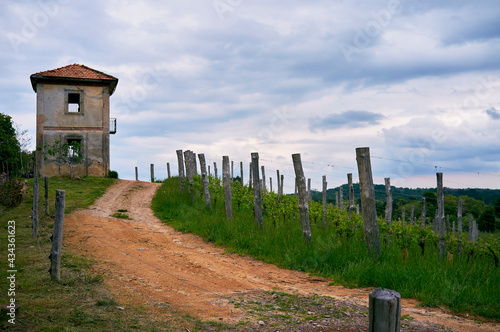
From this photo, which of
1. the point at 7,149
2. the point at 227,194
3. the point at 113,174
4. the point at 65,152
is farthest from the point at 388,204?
the point at 7,149

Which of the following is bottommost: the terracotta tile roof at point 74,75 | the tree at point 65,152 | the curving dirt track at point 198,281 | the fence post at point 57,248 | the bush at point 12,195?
the curving dirt track at point 198,281

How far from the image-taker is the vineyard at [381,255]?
22.4ft

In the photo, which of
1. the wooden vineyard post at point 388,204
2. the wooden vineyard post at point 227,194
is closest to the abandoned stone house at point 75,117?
the wooden vineyard post at point 227,194

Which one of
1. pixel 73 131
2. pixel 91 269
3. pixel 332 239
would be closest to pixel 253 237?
pixel 332 239

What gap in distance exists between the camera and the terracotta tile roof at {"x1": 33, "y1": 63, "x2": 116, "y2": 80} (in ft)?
87.3

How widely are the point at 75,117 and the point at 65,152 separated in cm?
252

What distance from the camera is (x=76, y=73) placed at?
89.9 feet

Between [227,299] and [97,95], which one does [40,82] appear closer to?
[97,95]

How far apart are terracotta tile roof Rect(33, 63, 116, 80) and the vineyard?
58.4 feet

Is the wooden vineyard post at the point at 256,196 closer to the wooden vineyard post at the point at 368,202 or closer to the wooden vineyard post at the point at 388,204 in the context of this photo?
the wooden vineyard post at the point at 368,202

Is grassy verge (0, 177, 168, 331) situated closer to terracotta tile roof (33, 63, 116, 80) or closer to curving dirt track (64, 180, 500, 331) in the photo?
curving dirt track (64, 180, 500, 331)

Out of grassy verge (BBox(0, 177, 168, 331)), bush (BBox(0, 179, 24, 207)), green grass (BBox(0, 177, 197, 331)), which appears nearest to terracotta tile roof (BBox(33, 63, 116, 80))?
bush (BBox(0, 179, 24, 207))

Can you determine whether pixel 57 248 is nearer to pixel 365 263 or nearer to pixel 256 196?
pixel 365 263

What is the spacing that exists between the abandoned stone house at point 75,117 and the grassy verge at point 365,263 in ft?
54.3
